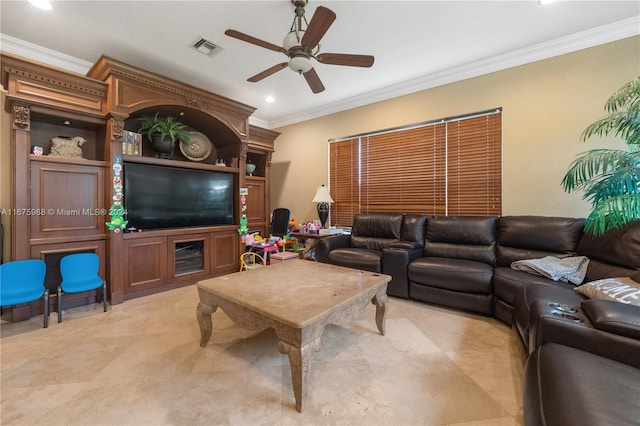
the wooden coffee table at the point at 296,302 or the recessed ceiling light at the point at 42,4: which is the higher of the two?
the recessed ceiling light at the point at 42,4

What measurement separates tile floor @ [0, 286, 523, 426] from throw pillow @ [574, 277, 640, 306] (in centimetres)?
64

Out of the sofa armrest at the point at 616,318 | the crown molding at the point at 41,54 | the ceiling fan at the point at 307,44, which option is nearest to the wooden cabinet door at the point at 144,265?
the crown molding at the point at 41,54

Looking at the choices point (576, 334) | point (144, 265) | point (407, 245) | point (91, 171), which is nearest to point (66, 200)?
point (91, 171)

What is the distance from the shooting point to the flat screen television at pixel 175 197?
311 centimetres

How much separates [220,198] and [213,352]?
8.24 ft

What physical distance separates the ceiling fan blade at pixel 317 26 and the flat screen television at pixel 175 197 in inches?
98.1

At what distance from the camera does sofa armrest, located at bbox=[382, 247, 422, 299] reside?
293 centimetres

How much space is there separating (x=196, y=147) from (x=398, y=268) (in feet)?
10.9

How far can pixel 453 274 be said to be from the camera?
261cm

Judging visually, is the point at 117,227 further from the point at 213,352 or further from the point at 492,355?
the point at 492,355

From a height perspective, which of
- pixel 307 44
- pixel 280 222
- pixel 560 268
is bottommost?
pixel 560 268

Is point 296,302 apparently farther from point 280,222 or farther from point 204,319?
point 280,222

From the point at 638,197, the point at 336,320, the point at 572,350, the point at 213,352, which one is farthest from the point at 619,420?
the point at 213,352

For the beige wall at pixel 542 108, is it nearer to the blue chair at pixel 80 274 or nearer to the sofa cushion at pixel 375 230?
the sofa cushion at pixel 375 230
